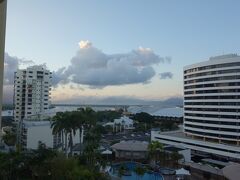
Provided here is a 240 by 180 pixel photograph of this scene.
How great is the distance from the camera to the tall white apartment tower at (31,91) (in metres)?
77.4

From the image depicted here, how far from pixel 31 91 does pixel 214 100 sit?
46.5m

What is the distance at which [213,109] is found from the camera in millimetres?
52125

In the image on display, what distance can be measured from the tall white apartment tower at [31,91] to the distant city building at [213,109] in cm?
3518

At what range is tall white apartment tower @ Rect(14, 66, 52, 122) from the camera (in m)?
77.4

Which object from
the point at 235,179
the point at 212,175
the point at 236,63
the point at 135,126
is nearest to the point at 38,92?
the point at 135,126

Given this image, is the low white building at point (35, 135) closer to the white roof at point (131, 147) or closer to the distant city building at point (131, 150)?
the distant city building at point (131, 150)

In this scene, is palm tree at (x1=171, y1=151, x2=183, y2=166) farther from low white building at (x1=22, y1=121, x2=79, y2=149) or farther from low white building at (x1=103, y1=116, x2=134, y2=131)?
low white building at (x1=103, y1=116, x2=134, y2=131)

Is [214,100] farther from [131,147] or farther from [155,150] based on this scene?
[155,150]

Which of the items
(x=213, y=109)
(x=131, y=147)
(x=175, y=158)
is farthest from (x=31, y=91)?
(x=175, y=158)

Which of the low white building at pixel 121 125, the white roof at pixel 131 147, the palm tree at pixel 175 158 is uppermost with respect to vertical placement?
the low white building at pixel 121 125

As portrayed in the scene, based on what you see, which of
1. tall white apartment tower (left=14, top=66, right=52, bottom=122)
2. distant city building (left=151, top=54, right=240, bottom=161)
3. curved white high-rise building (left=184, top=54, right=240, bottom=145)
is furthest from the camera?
tall white apartment tower (left=14, top=66, right=52, bottom=122)

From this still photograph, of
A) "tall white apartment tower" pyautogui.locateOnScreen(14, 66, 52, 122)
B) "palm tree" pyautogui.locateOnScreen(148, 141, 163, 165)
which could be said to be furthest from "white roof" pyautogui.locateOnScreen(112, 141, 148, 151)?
"tall white apartment tower" pyautogui.locateOnScreen(14, 66, 52, 122)

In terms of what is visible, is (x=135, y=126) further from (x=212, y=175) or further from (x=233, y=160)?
(x=212, y=175)

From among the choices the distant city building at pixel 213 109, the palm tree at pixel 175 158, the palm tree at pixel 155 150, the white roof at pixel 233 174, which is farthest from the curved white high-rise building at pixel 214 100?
the white roof at pixel 233 174
